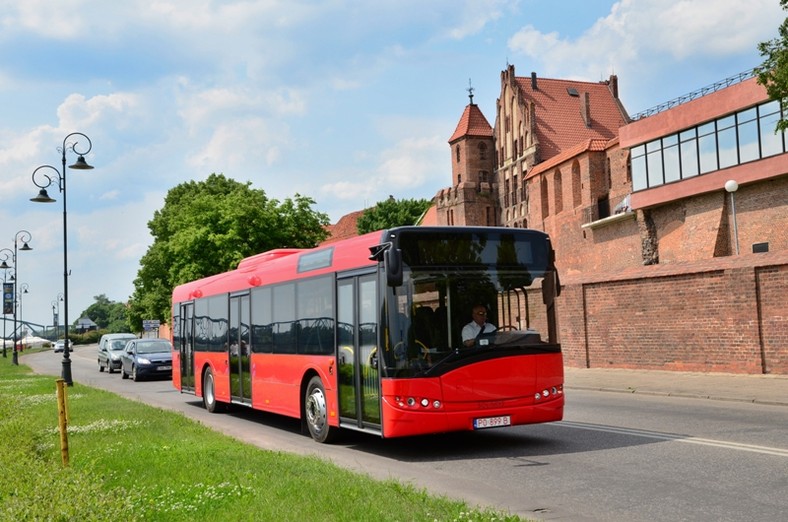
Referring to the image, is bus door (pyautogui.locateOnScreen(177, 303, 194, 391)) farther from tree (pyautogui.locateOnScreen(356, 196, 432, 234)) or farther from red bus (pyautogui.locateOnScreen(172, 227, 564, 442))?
tree (pyautogui.locateOnScreen(356, 196, 432, 234))

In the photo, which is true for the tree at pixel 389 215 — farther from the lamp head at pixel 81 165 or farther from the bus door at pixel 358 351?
the bus door at pixel 358 351

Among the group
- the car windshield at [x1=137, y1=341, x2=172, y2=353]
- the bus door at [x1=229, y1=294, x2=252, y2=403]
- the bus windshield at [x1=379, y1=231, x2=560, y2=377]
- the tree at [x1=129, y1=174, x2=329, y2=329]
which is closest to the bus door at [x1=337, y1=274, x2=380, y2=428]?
the bus windshield at [x1=379, y1=231, x2=560, y2=377]

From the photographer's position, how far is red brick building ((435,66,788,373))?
21.2m

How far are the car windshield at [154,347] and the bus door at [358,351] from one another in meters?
22.5

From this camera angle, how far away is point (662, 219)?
4106 cm

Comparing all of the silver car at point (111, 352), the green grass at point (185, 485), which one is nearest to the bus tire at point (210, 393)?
the green grass at point (185, 485)

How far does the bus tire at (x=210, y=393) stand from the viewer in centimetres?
1709

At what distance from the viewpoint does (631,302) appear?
24594 millimetres

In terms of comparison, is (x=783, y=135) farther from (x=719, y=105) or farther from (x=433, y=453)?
(x=433, y=453)

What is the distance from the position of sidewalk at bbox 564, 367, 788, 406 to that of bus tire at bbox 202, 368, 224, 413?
8.43m

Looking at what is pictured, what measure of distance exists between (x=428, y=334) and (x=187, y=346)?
1062cm

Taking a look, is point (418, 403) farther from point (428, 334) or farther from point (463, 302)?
point (463, 302)

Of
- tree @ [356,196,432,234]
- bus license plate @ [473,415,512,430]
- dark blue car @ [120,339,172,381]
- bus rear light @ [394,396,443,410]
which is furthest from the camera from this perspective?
tree @ [356,196,432,234]

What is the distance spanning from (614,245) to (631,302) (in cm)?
2528
